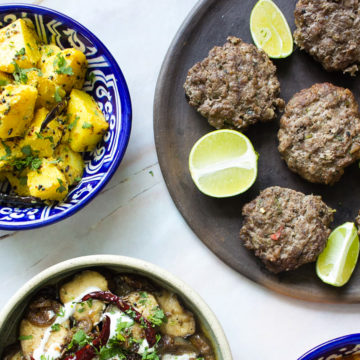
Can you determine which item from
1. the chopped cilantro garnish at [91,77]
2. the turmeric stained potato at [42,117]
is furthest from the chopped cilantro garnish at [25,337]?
the chopped cilantro garnish at [91,77]

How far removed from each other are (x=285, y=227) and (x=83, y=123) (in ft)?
4.22

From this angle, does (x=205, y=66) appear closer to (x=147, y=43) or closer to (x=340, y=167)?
(x=147, y=43)

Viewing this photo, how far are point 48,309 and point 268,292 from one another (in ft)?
4.29

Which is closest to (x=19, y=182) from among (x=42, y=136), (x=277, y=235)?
(x=42, y=136)

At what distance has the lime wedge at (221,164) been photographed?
3.00m

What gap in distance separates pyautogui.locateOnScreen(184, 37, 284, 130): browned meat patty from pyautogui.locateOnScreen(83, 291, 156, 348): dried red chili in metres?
1.17

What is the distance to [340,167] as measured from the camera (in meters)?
3.02

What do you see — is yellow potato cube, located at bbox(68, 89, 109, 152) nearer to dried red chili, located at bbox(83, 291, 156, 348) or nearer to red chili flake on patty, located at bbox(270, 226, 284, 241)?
dried red chili, located at bbox(83, 291, 156, 348)

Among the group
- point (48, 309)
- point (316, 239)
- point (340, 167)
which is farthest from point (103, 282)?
point (340, 167)

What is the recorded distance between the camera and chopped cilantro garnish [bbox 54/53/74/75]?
110 inches

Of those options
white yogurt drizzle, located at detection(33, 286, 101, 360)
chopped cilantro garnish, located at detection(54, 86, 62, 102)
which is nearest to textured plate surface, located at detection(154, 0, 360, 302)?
chopped cilantro garnish, located at detection(54, 86, 62, 102)

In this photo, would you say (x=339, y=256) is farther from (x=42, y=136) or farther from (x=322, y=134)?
(x=42, y=136)

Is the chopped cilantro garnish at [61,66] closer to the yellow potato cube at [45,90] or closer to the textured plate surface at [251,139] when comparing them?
the yellow potato cube at [45,90]

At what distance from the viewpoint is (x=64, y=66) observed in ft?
9.25
